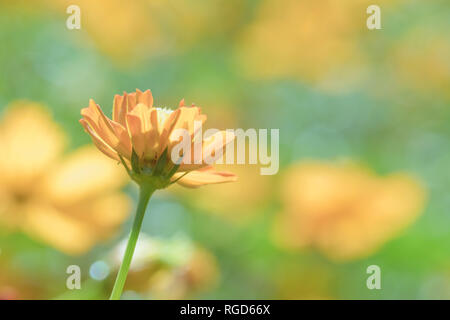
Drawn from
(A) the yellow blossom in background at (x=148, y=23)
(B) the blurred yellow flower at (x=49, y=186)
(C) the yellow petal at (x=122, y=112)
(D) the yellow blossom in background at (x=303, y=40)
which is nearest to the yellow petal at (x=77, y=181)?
(B) the blurred yellow flower at (x=49, y=186)

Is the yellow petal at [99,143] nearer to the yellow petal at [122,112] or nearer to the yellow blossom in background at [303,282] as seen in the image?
the yellow petal at [122,112]

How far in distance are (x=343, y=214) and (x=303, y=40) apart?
618 millimetres

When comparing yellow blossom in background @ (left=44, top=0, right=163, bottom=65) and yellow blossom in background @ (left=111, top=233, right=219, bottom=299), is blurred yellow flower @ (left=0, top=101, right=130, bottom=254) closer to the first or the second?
yellow blossom in background @ (left=111, top=233, right=219, bottom=299)

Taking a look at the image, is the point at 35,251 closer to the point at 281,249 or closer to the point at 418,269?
the point at 281,249

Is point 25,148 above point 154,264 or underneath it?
above

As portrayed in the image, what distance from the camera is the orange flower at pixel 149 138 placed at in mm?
281

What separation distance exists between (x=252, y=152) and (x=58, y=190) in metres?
0.55

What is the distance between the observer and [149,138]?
296mm

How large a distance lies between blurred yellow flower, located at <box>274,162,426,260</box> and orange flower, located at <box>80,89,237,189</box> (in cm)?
44

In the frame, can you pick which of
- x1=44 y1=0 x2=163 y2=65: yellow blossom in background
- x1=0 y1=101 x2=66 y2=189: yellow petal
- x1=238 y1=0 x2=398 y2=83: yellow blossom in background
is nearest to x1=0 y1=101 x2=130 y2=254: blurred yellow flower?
x1=0 y1=101 x2=66 y2=189: yellow petal

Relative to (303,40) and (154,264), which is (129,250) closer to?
(154,264)

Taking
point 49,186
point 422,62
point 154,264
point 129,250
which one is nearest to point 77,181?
point 49,186

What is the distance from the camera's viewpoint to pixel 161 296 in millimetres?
421

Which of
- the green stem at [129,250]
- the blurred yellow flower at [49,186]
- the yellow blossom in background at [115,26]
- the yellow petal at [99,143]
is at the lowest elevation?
the green stem at [129,250]
